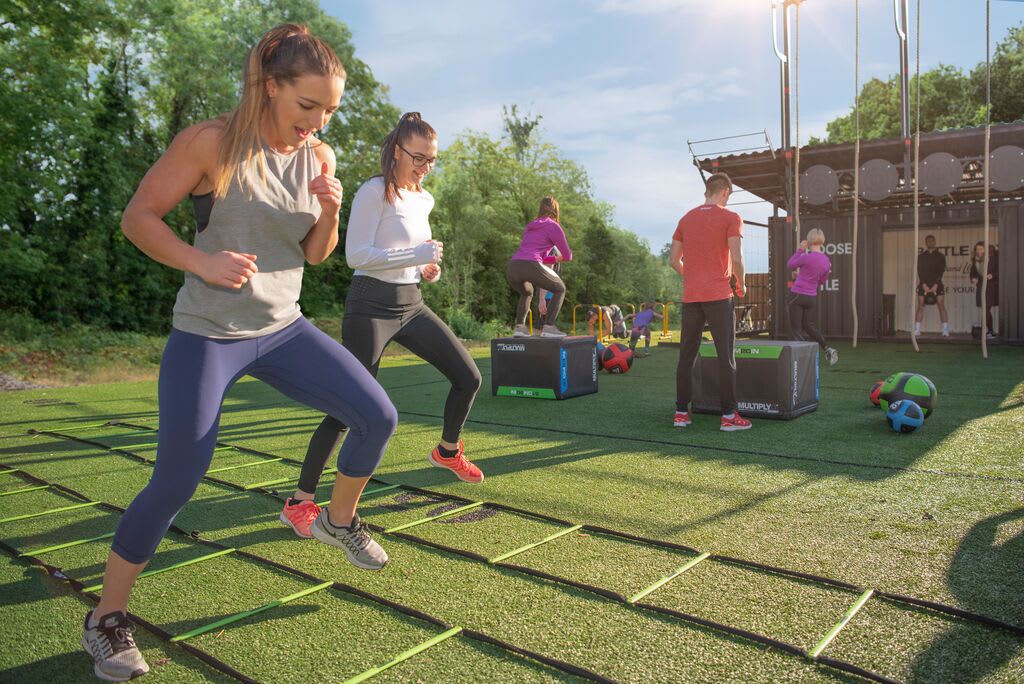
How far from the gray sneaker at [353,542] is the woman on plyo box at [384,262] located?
545 mm

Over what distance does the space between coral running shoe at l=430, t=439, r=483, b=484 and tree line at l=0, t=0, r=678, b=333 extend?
12.5 meters

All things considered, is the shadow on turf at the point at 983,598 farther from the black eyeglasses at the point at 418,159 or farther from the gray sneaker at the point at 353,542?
the black eyeglasses at the point at 418,159

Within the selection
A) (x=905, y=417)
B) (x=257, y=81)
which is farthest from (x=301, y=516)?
(x=905, y=417)

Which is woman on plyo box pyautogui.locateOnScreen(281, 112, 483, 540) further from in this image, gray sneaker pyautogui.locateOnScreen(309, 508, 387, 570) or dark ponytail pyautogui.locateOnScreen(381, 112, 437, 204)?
gray sneaker pyautogui.locateOnScreen(309, 508, 387, 570)

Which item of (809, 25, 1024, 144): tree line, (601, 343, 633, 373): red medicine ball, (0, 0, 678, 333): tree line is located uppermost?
(809, 25, 1024, 144): tree line

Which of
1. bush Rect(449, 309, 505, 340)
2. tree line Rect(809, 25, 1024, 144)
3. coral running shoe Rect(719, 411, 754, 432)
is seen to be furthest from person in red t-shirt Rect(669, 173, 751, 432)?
tree line Rect(809, 25, 1024, 144)

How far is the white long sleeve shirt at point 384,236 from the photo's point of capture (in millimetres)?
3123

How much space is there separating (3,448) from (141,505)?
4381mm

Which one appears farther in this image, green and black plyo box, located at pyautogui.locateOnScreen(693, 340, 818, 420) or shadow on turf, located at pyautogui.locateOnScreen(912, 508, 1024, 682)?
green and black plyo box, located at pyautogui.locateOnScreen(693, 340, 818, 420)

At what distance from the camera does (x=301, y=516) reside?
321 centimetres

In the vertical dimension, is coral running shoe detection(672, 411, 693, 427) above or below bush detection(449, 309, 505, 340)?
below

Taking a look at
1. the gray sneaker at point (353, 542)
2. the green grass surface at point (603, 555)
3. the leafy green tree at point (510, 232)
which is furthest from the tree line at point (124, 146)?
the gray sneaker at point (353, 542)

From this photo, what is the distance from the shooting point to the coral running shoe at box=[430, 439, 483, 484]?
4.02 m

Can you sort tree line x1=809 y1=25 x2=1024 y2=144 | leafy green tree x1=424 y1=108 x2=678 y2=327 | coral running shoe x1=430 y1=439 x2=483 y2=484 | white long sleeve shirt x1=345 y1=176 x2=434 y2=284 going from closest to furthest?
white long sleeve shirt x1=345 y1=176 x2=434 y2=284 → coral running shoe x1=430 y1=439 x2=483 y2=484 → leafy green tree x1=424 y1=108 x2=678 y2=327 → tree line x1=809 y1=25 x2=1024 y2=144
